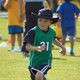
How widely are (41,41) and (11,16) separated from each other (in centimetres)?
501

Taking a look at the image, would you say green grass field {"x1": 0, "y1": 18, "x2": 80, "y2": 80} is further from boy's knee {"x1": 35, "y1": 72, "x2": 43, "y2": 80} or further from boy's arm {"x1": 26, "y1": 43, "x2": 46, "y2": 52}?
boy's arm {"x1": 26, "y1": 43, "x2": 46, "y2": 52}

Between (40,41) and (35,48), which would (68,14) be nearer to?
(40,41)

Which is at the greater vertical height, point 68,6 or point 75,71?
point 68,6

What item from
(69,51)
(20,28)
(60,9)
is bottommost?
(69,51)

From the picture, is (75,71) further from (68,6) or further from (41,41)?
(68,6)

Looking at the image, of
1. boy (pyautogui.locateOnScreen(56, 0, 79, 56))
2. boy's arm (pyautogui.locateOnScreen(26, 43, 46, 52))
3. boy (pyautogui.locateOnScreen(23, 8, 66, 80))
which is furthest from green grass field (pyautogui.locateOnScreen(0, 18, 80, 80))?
boy's arm (pyautogui.locateOnScreen(26, 43, 46, 52))

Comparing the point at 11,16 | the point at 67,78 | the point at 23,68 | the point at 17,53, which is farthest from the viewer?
the point at 11,16

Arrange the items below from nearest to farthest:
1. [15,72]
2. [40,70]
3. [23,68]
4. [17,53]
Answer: [40,70]
[15,72]
[23,68]
[17,53]

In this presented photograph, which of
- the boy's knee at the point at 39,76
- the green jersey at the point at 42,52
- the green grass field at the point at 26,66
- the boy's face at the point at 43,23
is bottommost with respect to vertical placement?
the green grass field at the point at 26,66

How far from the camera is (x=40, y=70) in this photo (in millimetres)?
5059

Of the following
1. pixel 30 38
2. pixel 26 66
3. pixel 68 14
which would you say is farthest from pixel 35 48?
pixel 68 14

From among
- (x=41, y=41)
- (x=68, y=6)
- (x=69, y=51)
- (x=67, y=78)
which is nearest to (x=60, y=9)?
(x=68, y=6)

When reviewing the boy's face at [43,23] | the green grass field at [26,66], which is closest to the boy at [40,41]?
the boy's face at [43,23]

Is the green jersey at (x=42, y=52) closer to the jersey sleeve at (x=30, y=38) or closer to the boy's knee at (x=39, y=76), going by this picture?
the jersey sleeve at (x=30, y=38)
